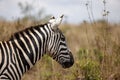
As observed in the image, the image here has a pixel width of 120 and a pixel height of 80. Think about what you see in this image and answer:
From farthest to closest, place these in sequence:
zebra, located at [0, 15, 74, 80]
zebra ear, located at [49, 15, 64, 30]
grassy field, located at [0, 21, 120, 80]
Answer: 1. grassy field, located at [0, 21, 120, 80]
2. zebra ear, located at [49, 15, 64, 30]
3. zebra, located at [0, 15, 74, 80]

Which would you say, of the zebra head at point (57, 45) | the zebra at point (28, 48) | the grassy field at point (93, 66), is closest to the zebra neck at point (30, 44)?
the zebra at point (28, 48)

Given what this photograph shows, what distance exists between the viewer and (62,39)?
30.5 feet

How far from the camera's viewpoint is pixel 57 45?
9203 mm

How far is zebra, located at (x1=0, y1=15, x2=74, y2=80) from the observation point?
8547 millimetres

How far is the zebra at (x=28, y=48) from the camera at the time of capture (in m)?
8.55

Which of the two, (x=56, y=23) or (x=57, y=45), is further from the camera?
(x=57, y=45)

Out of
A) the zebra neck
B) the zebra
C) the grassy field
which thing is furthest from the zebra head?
the grassy field

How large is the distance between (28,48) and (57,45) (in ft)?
2.12

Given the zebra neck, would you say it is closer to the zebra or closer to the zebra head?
the zebra

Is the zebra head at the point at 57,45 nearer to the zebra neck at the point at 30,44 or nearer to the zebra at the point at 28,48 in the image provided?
the zebra at the point at 28,48

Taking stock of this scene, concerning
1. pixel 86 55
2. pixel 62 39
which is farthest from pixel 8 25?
pixel 62 39

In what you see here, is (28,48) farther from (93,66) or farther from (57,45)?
(93,66)

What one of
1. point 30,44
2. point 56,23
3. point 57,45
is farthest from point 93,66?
point 30,44

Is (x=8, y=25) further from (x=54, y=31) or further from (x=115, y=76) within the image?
(x=54, y=31)
